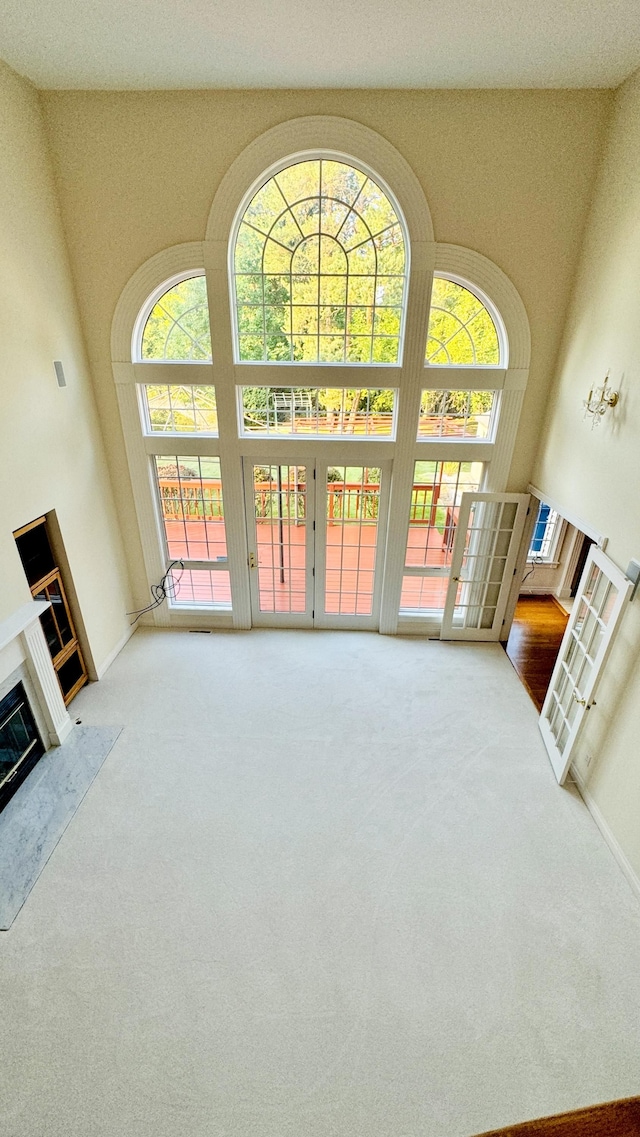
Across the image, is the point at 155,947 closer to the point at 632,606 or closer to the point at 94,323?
the point at 632,606

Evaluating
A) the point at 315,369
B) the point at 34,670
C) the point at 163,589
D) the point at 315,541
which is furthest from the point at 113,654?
the point at 315,369

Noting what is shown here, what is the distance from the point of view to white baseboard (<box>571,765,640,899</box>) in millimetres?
3009

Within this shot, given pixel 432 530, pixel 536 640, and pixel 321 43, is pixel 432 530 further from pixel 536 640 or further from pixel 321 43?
pixel 321 43

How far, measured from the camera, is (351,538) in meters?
5.25

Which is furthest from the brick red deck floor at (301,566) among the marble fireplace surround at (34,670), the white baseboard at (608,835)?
the white baseboard at (608,835)

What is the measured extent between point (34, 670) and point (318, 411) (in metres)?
3.41

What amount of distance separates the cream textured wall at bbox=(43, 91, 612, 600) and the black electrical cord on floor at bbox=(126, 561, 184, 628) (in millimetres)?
2893

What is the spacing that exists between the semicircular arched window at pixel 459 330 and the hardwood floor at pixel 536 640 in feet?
10.3

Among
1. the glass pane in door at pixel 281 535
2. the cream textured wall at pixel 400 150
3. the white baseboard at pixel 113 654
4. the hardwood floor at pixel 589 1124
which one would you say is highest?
the cream textured wall at pixel 400 150

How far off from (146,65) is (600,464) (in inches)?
170

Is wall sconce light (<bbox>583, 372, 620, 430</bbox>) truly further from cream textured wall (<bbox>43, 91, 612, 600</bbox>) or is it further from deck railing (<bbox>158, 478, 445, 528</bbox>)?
deck railing (<bbox>158, 478, 445, 528</bbox>)

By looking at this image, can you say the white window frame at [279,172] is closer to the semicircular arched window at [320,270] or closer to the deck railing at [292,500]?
the semicircular arched window at [320,270]

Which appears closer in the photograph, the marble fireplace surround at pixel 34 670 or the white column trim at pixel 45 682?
the marble fireplace surround at pixel 34 670

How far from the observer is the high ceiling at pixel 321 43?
9.02 ft
